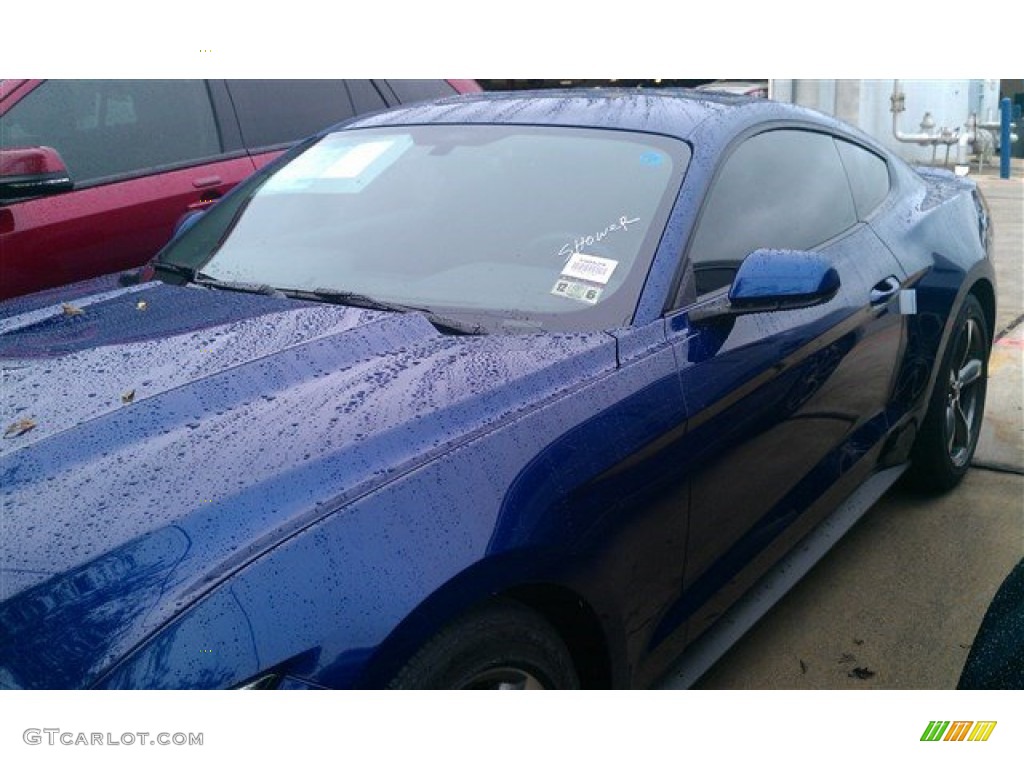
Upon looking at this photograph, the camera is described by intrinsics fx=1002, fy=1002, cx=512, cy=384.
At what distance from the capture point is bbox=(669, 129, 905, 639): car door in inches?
84.7

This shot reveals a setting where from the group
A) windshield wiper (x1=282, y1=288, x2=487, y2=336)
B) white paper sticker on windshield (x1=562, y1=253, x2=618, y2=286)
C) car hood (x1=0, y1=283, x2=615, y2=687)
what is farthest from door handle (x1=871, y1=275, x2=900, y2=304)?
windshield wiper (x1=282, y1=288, x2=487, y2=336)

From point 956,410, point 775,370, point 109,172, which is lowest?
point 956,410

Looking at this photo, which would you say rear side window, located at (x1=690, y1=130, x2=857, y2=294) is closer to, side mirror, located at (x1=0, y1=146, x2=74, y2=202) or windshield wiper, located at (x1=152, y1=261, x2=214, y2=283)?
windshield wiper, located at (x1=152, y1=261, x2=214, y2=283)

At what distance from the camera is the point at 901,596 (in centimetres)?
292

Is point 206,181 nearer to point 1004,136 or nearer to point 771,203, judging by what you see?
point 771,203

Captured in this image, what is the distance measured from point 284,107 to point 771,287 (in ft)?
9.36

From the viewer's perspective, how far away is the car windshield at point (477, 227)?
2203 mm

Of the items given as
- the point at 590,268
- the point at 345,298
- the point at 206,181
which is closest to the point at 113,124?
the point at 206,181

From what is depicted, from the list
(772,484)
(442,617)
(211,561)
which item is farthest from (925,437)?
(211,561)

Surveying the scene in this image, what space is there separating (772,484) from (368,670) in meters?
1.31

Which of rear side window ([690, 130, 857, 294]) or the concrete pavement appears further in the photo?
the concrete pavement

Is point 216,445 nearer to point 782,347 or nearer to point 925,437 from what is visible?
point 782,347

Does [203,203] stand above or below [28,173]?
below

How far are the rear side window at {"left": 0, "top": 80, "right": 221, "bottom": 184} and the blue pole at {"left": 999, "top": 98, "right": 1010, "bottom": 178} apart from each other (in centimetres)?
1086
